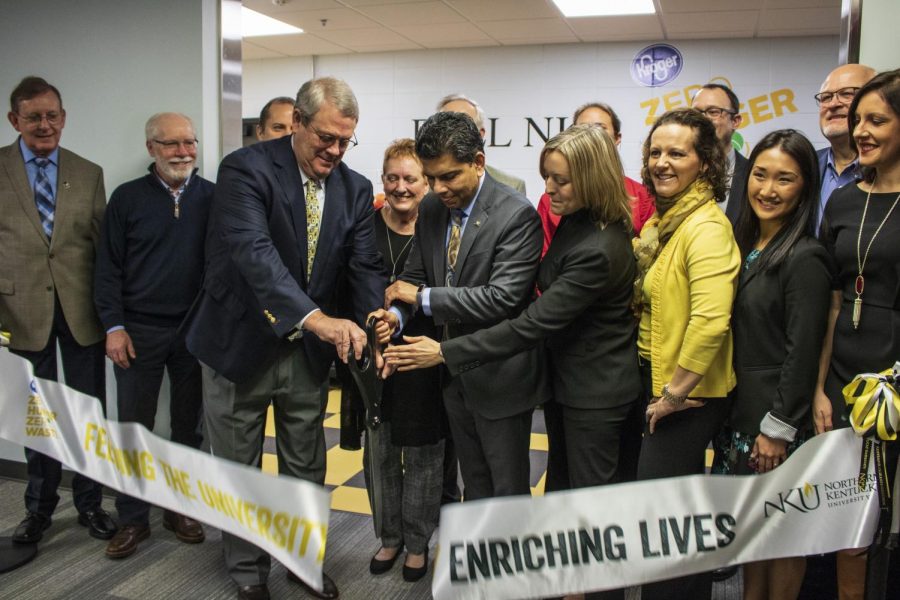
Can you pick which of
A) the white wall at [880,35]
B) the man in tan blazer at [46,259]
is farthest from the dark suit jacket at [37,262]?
the white wall at [880,35]

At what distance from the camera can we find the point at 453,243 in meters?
2.14

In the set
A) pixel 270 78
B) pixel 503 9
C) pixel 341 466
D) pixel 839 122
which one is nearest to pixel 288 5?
pixel 503 9

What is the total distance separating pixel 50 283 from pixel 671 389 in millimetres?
2286

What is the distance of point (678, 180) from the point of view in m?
1.88

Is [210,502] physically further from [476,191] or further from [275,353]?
[476,191]

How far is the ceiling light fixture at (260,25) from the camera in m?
6.06

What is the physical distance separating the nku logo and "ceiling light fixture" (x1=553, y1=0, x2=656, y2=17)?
4.52 metres

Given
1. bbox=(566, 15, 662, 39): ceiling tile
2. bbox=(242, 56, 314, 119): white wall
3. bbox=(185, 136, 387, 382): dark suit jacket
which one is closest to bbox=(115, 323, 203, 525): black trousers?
bbox=(185, 136, 387, 382): dark suit jacket

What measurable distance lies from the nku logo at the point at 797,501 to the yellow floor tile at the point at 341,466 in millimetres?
2130

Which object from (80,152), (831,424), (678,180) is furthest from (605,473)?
(80,152)

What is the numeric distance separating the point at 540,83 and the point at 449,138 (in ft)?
16.9

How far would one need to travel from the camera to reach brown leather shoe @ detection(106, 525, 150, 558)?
265 cm

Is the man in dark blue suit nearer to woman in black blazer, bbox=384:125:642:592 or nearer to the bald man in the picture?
woman in black blazer, bbox=384:125:642:592

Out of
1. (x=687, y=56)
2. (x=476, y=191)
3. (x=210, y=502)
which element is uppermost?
(x=687, y=56)
